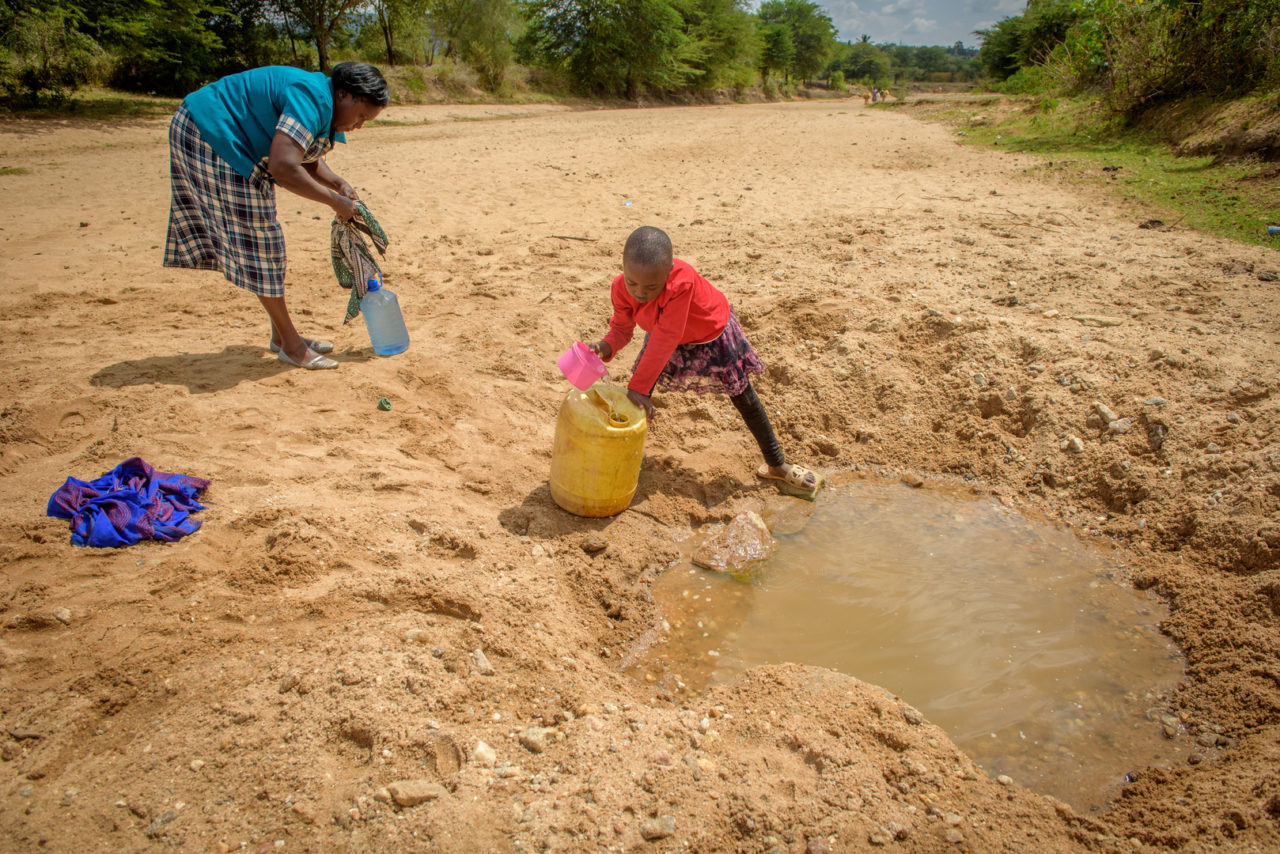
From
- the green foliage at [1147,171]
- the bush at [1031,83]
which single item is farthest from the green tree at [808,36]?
the green foliage at [1147,171]

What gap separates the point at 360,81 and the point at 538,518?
2156 millimetres

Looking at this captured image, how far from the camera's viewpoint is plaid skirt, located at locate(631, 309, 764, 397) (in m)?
2.96

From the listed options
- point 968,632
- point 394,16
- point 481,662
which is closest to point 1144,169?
point 968,632

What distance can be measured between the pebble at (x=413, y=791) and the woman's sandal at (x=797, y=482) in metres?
2.11

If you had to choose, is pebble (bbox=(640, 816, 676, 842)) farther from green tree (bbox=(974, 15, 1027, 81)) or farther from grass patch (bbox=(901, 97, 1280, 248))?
green tree (bbox=(974, 15, 1027, 81))

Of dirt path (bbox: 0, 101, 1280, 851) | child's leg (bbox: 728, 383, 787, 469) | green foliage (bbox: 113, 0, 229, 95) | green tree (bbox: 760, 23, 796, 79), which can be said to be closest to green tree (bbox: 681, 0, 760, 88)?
green tree (bbox: 760, 23, 796, 79)

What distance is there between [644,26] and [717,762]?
29460 mm

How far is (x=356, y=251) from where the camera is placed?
11.7ft

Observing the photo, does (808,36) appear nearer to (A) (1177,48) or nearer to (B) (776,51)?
(B) (776,51)

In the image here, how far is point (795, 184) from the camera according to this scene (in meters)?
7.54

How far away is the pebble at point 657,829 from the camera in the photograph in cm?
162

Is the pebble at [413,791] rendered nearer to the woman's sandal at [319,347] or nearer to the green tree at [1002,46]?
the woman's sandal at [319,347]

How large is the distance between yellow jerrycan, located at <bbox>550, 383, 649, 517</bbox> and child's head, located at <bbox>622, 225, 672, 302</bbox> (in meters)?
0.49

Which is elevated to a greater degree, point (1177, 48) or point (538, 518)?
point (1177, 48)
